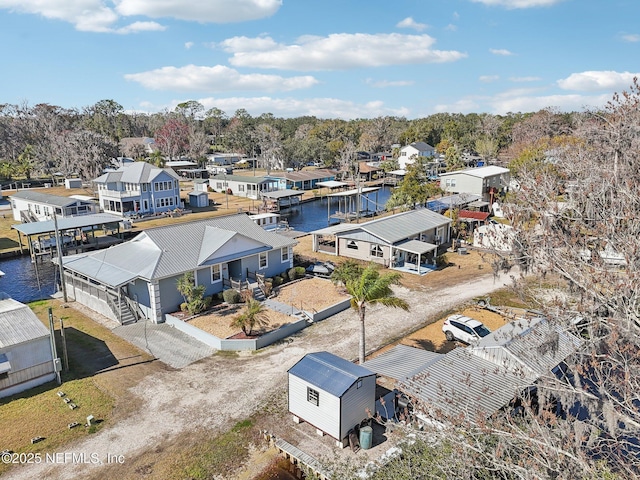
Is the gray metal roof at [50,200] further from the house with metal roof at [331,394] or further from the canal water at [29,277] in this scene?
the house with metal roof at [331,394]

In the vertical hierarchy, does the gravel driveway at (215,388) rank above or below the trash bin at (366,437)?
below

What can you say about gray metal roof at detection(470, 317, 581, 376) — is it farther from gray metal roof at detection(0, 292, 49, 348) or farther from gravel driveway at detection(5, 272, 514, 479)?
gray metal roof at detection(0, 292, 49, 348)

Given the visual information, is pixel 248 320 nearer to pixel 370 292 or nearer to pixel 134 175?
pixel 370 292

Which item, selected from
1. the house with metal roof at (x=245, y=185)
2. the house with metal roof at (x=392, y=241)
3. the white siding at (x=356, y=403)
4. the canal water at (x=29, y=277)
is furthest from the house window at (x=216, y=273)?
the house with metal roof at (x=245, y=185)

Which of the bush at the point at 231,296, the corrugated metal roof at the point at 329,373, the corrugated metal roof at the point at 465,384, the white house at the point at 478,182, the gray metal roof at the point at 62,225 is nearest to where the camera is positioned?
the corrugated metal roof at the point at 465,384

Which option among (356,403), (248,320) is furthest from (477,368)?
(248,320)

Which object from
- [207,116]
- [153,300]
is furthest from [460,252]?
[207,116]

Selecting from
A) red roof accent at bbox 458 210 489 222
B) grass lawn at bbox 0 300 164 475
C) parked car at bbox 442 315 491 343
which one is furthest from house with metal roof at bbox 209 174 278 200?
parked car at bbox 442 315 491 343
